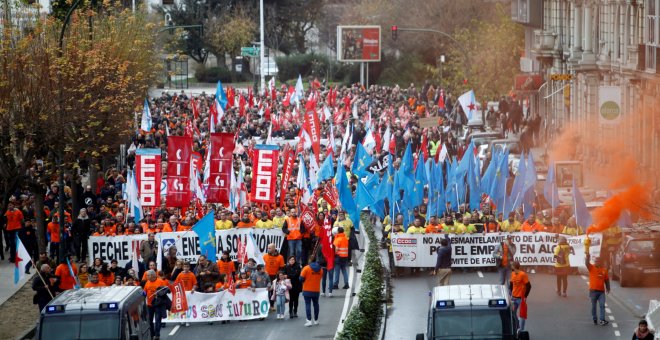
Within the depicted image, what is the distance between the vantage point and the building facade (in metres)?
46.8

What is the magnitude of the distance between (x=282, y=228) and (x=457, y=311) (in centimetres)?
1118

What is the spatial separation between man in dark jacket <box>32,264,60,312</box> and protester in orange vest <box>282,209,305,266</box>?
19.8 ft

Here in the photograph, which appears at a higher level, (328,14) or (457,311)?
(328,14)

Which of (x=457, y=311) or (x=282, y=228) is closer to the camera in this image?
(x=457, y=311)

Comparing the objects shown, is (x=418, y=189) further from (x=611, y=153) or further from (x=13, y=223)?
(x=611, y=153)

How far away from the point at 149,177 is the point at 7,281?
4.07 meters

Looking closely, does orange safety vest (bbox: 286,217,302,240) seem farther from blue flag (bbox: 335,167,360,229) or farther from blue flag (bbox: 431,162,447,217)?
blue flag (bbox: 431,162,447,217)

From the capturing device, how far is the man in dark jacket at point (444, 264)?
28.6 metres

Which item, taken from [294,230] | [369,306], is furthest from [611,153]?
[369,306]

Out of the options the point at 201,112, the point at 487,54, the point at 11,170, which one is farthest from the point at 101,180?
the point at 487,54

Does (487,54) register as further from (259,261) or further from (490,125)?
(259,261)

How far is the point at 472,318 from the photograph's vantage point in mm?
20656

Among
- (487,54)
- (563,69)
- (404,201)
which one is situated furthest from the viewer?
(487,54)

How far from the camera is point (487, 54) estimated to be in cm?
7225
